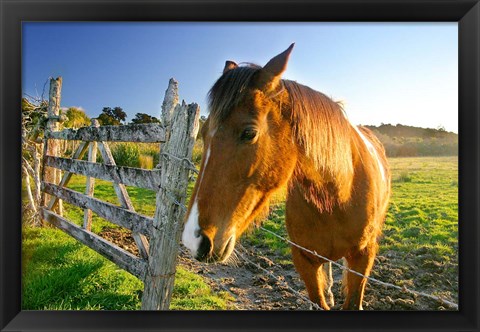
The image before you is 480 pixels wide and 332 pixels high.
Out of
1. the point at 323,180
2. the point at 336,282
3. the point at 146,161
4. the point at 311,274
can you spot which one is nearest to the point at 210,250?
the point at 323,180

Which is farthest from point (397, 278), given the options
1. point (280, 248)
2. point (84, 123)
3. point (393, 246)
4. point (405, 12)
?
point (84, 123)

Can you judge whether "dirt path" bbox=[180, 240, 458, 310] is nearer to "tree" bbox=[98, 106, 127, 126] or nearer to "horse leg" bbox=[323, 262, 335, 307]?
"horse leg" bbox=[323, 262, 335, 307]

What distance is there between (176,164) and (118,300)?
1.33 m

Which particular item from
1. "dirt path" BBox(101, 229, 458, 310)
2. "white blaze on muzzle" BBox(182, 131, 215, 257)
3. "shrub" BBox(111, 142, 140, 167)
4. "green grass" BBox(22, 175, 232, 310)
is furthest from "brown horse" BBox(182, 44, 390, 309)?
"shrub" BBox(111, 142, 140, 167)

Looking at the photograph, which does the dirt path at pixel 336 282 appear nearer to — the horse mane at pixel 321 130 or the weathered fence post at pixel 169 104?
the horse mane at pixel 321 130

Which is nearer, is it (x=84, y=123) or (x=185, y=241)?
(x=185, y=241)

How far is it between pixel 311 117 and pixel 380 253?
2586 mm

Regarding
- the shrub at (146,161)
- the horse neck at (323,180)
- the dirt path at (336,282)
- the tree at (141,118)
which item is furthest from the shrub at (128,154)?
the horse neck at (323,180)

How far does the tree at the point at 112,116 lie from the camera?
9.52 ft

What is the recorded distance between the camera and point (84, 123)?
3.89 m

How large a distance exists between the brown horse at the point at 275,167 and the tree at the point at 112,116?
1494 mm

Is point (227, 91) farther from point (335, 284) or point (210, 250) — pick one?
point (335, 284)

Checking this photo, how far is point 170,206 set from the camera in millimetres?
1791
